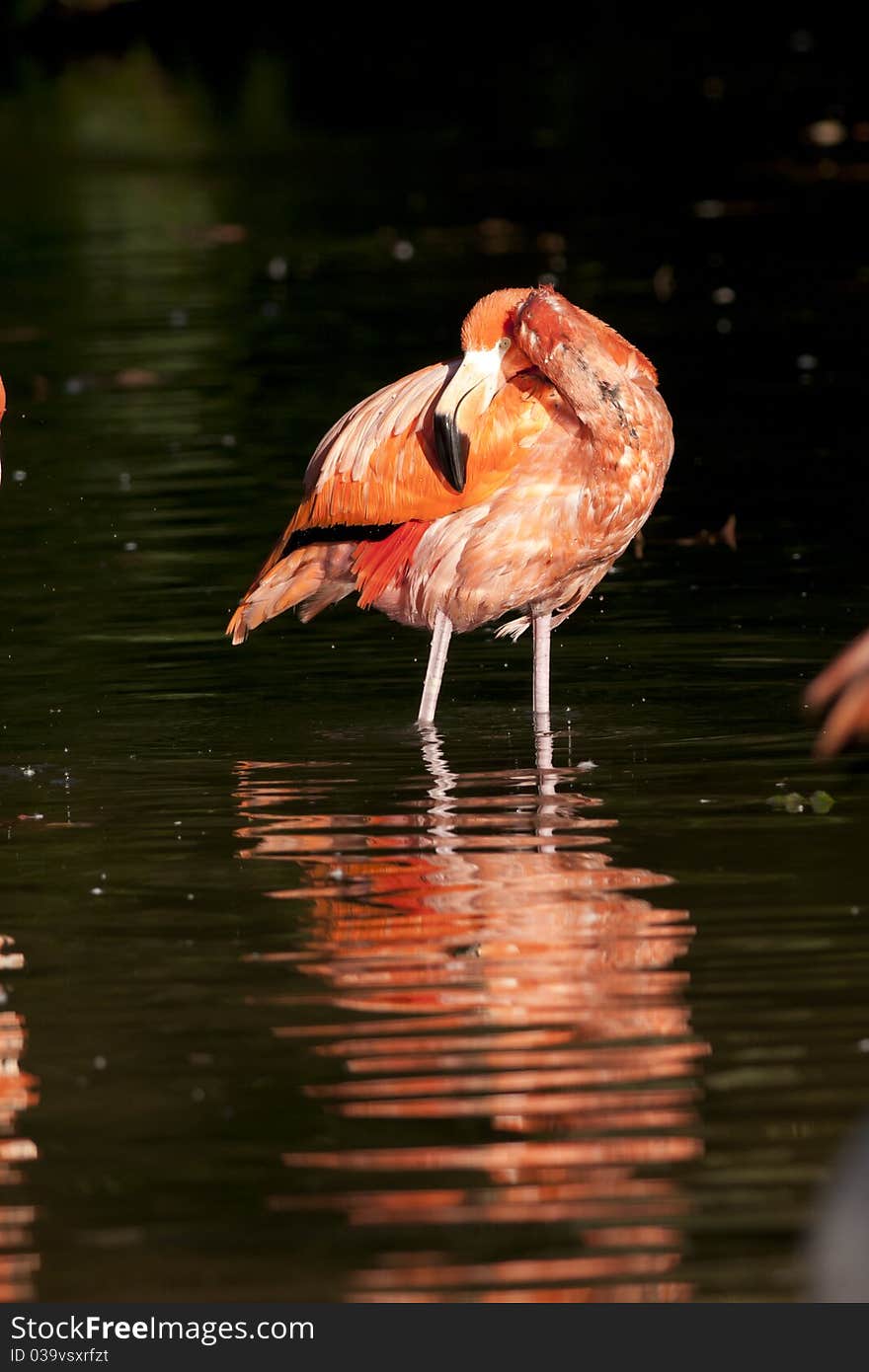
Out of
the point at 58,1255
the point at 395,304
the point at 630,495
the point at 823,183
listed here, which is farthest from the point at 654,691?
the point at 823,183

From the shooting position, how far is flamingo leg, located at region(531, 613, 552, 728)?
29.3 ft

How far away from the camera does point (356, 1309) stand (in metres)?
4.41

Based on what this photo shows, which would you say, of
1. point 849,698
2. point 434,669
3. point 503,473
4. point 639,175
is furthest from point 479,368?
point 639,175

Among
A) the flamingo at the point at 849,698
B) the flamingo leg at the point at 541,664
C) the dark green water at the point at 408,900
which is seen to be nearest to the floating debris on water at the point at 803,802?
the dark green water at the point at 408,900

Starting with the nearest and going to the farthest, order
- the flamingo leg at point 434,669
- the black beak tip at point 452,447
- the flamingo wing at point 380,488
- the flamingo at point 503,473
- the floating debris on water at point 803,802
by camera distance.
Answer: the floating debris on water at point 803,802 < the black beak tip at point 452,447 < the flamingo at point 503,473 < the flamingo wing at point 380,488 < the flamingo leg at point 434,669

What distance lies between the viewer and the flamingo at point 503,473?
8672mm

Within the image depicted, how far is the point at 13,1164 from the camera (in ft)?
16.9

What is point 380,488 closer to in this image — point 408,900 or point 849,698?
point 408,900

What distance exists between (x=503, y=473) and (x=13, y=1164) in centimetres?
408

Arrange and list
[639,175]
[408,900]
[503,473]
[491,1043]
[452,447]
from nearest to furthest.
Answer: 1. [491,1043]
2. [408,900]
3. [452,447]
4. [503,473]
5. [639,175]

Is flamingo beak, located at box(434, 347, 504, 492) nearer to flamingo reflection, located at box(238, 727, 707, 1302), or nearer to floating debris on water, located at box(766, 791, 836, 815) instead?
flamingo reflection, located at box(238, 727, 707, 1302)

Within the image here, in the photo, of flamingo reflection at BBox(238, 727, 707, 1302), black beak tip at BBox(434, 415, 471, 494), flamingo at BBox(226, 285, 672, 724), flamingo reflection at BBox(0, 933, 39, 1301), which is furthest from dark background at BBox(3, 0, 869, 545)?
flamingo reflection at BBox(0, 933, 39, 1301)

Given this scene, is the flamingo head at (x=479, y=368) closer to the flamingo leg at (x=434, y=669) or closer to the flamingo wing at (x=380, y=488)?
the flamingo wing at (x=380, y=488)

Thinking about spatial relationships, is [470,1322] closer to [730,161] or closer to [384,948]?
[384,948]
